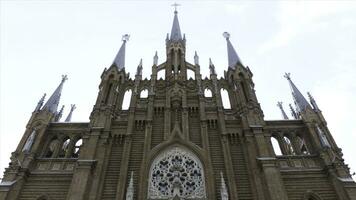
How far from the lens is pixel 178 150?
24.7 metres

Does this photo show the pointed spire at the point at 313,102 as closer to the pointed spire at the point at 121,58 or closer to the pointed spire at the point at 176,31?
the pointed spire at the point at 176,31

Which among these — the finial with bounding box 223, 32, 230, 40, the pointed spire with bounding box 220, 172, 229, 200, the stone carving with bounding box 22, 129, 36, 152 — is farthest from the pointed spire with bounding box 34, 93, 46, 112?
the finial with bounding box 223, 32, 230, 40

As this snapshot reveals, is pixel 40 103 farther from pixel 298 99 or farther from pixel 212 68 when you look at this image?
pixel 298 99

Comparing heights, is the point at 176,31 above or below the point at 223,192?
above

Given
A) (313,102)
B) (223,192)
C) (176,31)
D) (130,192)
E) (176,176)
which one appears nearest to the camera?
(223,192)

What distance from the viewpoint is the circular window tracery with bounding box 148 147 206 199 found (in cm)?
2184

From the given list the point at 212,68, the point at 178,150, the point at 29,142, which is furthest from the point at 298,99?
the point at 29,142

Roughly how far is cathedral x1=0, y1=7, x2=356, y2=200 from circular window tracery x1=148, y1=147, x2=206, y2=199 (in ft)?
0.23

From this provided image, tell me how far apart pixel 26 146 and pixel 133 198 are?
9.46m

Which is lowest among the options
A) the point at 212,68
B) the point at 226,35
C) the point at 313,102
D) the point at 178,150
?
the point at 178,150

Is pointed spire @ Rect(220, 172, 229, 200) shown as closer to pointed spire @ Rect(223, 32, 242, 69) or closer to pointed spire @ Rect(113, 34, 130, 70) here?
pointed spire @ Rect(223, 32, 242, 69)

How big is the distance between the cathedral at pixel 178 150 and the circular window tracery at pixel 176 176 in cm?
7

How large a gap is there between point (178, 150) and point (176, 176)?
2.47 m

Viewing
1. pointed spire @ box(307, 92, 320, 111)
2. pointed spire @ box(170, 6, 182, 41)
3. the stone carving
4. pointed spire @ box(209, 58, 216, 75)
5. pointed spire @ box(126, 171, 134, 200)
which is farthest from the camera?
pointed spire @ box(170, 6, 182, 41)
